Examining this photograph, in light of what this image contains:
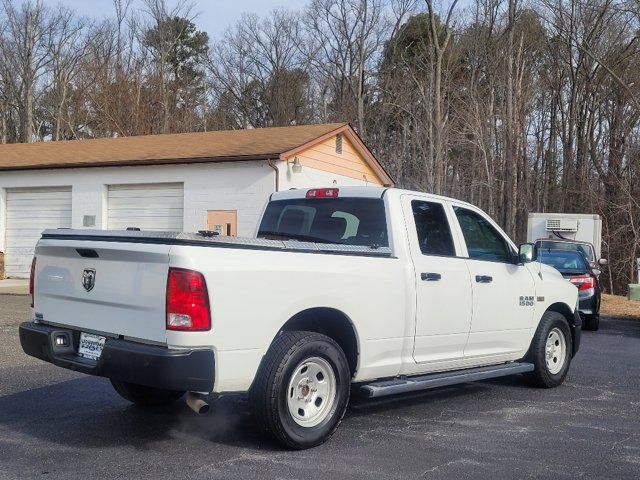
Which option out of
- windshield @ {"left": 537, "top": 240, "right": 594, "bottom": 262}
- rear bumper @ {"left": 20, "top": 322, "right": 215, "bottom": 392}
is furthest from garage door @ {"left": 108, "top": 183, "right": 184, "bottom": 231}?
rear bumper @ {"left": 20, "top": 322, "right": 215, "bottom": 392}

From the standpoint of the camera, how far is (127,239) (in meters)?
5.19

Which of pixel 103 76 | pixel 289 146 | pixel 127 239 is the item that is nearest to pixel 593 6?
pixel 289 146

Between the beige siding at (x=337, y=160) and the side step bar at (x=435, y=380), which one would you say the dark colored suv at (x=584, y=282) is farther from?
the beige siding at (x=337, y=160)

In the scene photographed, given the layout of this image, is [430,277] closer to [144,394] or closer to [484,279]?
[484,279]

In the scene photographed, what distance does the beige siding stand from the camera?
2080 centimetres

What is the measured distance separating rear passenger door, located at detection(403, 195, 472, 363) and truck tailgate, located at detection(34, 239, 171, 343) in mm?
2304

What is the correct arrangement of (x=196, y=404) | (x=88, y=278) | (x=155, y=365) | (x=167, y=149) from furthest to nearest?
(x=167, y=149)
(x=88, y=278)
(x=196, y=404)
(x=155, y=365)

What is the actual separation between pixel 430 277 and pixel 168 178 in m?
15.2

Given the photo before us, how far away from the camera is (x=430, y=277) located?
249 inches

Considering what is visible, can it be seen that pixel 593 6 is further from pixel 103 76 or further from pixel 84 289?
pixel 84 289

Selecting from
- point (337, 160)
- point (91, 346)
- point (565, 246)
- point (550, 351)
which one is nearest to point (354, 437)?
point (91, 346)

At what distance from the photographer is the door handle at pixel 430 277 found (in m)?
6.27

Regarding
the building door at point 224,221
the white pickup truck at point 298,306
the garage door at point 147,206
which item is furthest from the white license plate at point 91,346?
the garage door at point 147,206

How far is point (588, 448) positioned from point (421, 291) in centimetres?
175
